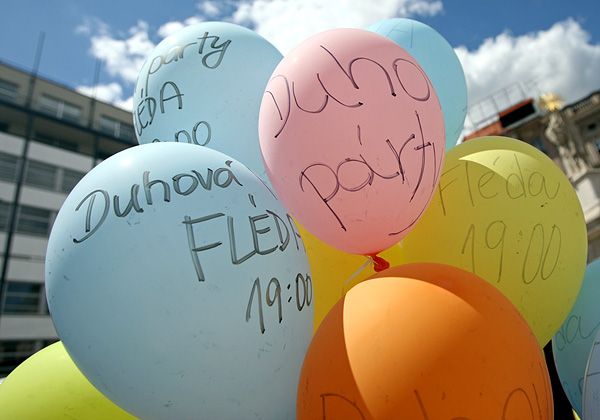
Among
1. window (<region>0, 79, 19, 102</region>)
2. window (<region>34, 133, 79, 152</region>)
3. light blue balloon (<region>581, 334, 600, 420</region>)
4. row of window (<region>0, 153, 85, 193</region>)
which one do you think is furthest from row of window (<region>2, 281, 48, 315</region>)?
light blue balloon (<region>581, 334, 600, 420</region>)

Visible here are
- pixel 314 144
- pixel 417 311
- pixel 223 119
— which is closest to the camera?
pixel 417 311

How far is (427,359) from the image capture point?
3.73ft

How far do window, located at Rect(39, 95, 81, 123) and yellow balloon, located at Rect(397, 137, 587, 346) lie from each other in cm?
2450

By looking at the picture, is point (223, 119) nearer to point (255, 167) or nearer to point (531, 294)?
point (255, 167)

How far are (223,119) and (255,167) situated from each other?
0.94 feet

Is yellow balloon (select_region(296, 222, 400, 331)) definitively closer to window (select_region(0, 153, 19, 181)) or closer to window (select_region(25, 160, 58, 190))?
window (select_region(0, 153, 19, 181))

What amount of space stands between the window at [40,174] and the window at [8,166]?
0.49 m

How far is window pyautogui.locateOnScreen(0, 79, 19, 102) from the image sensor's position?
66.8ft

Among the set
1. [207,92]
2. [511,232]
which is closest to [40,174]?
[207,92]

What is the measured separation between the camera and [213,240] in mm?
1403

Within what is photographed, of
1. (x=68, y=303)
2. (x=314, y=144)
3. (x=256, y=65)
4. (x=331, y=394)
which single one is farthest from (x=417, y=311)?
(x=256, y=65)

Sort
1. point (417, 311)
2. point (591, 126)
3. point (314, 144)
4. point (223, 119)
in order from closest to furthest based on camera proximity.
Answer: point (417, 311), point (314, 144), point (223, 119), point (591, 126)

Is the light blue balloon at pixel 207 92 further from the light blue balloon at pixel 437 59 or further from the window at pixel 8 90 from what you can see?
the window at pixel 8 90

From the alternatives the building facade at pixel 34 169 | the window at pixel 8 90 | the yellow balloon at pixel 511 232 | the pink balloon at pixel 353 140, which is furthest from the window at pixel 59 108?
the yellow balloon at pixel 511 232
